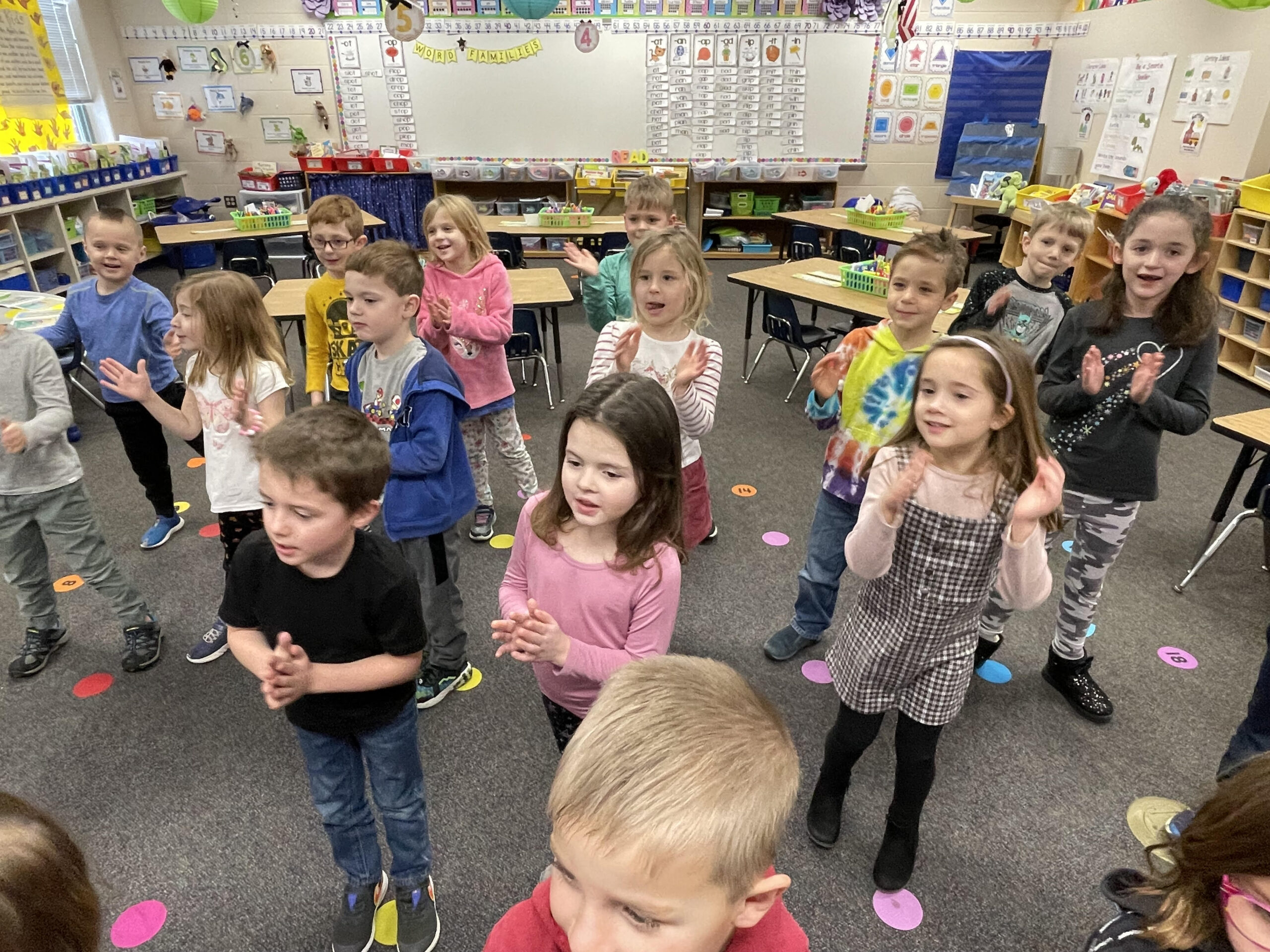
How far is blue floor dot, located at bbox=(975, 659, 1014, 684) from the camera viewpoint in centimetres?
225

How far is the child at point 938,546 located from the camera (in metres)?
1.21

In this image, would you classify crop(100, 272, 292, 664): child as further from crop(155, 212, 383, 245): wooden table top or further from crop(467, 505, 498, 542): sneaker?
crop(155, 212, 383, 245): wooden table top

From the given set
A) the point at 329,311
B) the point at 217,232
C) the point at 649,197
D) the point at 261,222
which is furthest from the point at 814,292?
the point at 217,232

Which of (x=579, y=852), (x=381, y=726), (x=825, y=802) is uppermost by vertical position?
(x=579, y=852)

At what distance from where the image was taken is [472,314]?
2.65 metres

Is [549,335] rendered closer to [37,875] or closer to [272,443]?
[272,443]

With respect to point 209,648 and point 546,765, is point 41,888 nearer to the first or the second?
point 546,765

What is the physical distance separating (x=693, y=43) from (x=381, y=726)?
7844 millimetres

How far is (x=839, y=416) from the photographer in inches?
75.5

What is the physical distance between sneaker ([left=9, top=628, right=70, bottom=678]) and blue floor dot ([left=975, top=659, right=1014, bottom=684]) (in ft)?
9.34

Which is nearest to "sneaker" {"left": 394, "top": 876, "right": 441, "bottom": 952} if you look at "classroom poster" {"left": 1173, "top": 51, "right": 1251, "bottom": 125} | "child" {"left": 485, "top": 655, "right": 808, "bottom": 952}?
"child" {"left": 485, "top": 655, "right": 808, "bottom": 952}

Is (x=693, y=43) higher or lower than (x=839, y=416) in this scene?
higher

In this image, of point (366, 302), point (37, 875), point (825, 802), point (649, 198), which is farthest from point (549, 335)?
point (37, 875)

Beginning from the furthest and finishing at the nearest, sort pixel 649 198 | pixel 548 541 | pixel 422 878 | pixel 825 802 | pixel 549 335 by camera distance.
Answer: pixel 549 335 < pixel 649 198 < pixel 825 802 < pixel 422 878 < pixel 548 541
